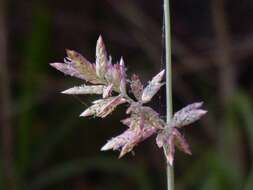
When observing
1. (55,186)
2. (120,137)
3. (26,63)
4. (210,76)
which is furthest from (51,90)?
(120,137)

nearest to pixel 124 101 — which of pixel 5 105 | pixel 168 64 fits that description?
pixel 168 64

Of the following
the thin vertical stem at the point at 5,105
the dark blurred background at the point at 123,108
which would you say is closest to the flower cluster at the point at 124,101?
the dark blurred background at the point at 123,108

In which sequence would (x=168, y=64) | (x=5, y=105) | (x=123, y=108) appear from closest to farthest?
(x=168, y=64) → (x=5, y=105) → (x=123, y=108)

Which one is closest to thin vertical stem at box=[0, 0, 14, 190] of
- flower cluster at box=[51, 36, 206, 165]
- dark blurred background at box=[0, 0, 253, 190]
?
dark blurred background at box=[0, 0, 253, 190]

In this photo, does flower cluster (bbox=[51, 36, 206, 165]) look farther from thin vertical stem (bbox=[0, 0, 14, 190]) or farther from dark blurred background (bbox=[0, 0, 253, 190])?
thin vertical stem (bbox=[0, 0, 14, 190])

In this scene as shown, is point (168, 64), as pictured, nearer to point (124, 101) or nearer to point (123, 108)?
point (124, 101)

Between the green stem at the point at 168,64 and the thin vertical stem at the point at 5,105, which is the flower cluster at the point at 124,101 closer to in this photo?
the green stem at the point at 168,64
